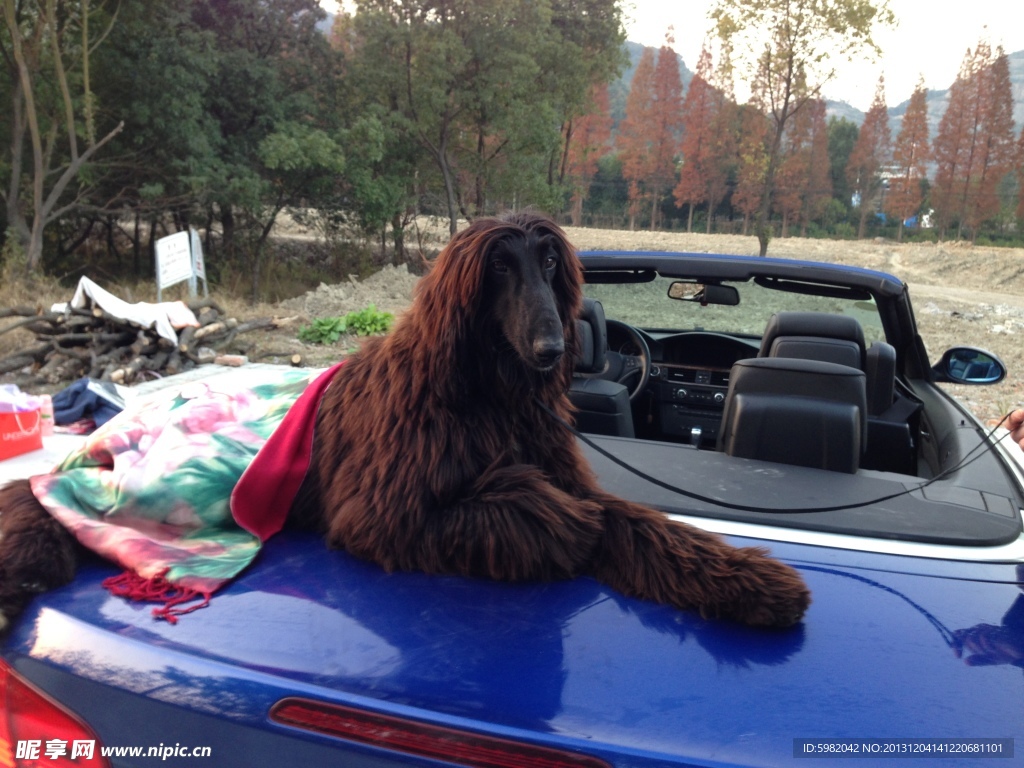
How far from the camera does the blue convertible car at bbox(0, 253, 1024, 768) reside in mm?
1184

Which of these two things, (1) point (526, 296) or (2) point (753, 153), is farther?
(2) point (753, 153)

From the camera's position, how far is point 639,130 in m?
43.2

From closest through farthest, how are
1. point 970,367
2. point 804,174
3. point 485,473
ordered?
point 485,473, point 970,367, point 804,174

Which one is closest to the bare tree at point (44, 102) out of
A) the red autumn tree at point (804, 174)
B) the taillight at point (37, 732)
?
the taillight at point (37, 732)

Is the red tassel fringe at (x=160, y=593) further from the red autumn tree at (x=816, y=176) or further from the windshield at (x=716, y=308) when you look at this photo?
the red autumn tree at (x=816, y=176)

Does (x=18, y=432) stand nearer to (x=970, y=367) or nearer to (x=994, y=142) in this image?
(x=970, y=367)

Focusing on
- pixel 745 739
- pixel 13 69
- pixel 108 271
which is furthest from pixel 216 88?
pixel 745 739

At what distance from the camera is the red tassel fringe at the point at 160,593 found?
1.49 metres

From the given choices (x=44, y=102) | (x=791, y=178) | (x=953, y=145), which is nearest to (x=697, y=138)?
(x=791, y=178)

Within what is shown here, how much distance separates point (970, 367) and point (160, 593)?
3.64m

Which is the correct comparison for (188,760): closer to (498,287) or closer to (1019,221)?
(498,287)

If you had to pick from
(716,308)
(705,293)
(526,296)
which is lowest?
(716,308)

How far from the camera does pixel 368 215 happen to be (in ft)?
70.0

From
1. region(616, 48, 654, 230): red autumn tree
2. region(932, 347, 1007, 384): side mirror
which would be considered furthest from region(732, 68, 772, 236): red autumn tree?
region(932, 347, 1007, 384): side mirror
